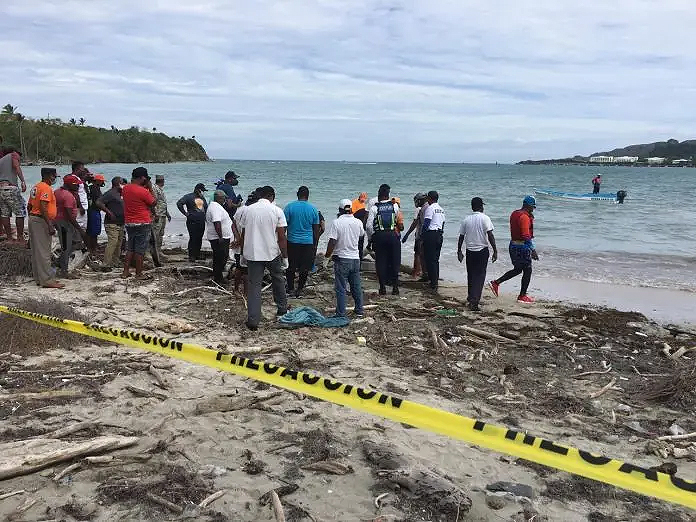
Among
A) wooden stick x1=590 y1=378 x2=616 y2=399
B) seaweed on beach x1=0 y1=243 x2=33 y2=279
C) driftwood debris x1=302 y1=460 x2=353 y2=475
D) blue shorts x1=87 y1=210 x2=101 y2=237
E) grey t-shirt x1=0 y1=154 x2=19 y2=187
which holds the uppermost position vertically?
grey t-shirt x1=0 y1=154 x2=19 y2=187

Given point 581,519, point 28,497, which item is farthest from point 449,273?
point 28,497

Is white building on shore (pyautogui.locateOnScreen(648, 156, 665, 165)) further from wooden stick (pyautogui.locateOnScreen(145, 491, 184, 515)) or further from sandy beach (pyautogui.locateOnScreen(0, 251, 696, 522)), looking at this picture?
wooden stick (pyautogui.locateOnScreen(145, 491, 184, 515))

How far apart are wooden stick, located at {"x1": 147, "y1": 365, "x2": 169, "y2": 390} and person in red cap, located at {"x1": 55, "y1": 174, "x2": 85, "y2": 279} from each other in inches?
197

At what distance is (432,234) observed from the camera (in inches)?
406

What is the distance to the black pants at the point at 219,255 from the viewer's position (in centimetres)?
988

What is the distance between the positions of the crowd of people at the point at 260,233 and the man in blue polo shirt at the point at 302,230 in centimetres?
2

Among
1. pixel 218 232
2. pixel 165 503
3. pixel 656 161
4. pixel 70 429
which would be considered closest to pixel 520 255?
pixel 218 232

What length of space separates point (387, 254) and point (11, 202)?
772 centimetres

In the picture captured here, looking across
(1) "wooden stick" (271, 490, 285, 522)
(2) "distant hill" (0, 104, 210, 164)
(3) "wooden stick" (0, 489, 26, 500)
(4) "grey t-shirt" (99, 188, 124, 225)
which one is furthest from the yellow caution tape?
(2) "distant hill" (0, 104, 210, 164)

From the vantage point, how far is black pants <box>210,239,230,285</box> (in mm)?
9883

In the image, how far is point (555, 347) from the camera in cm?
745

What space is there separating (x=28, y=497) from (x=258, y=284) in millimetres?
4288

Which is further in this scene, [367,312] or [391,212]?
[391,212]

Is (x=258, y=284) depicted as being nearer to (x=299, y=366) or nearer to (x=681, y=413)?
(x=299, y=366)
